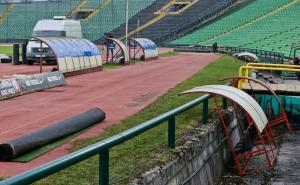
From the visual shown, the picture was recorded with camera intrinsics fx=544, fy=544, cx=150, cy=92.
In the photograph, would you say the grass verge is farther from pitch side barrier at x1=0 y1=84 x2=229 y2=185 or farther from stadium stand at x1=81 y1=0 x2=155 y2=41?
stadium stand at x1=81 y1=0 x2=155 y2=41

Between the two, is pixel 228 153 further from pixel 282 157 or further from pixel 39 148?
pixel 39 148

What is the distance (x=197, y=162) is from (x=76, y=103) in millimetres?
6726

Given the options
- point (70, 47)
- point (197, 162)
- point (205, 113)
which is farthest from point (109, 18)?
point (197, 162)

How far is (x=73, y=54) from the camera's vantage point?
25.2 metres

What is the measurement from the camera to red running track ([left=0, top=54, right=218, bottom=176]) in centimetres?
1057

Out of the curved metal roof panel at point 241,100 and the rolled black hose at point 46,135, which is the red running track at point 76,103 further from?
the curved metal roof panel at point 241,100

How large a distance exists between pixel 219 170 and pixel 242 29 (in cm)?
4651

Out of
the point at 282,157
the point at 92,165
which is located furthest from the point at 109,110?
the point at 92,165

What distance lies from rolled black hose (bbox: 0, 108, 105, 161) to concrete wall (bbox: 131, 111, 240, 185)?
2341mm

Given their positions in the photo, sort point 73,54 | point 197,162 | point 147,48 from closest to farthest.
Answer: point 197,162
point 73,54
point 147,48

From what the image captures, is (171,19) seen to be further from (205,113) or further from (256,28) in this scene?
(205,113)

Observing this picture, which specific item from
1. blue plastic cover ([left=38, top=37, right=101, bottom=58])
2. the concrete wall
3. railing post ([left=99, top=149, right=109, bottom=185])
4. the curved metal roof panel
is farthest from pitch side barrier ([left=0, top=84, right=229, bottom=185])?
blue plastic cover ([left=38, top=37, right=101, bottom=58])

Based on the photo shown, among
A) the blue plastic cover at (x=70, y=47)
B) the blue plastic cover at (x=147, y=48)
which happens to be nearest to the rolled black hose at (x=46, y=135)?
the blue plastic cover at (x=70, y=47)

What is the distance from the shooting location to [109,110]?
14.0m
